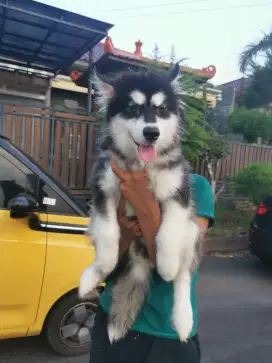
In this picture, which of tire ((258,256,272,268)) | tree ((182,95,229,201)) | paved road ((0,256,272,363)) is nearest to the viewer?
paved road ((0,256,272,363))

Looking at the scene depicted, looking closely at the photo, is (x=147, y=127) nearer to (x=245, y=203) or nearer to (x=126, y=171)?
(x=126, y=171)

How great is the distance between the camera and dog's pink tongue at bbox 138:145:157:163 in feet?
5.76

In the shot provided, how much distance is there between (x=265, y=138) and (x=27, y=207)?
9.76 metres

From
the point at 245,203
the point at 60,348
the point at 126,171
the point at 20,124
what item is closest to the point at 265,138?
the point at 245,203

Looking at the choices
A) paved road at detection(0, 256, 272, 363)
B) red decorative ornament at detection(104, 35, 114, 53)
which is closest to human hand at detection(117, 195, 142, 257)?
paved road at detection(0, 256, 272, 363)

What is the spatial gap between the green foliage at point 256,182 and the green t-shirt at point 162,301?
6410 millimetres

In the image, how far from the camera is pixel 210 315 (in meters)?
4.34

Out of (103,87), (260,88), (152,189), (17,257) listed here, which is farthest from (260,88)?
(152,189)

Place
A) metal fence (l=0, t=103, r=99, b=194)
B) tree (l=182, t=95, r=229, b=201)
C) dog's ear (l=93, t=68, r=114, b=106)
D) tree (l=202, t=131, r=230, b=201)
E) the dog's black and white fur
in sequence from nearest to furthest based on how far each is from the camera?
the dog's black and white fur
dog's ear (l=93, t=68, r=114, b=106)
tree (l=182, t=95, r=229, b=201)
metal fence (l=0, t=103, r=99, b=194)
tree (l=202, t=131, r=230, b=201)

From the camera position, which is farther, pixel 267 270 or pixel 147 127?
pixel 267 270

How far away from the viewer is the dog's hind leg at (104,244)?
1808 mm

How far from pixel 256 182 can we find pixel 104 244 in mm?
6738

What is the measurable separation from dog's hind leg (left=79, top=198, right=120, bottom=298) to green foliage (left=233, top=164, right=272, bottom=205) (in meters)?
6.63

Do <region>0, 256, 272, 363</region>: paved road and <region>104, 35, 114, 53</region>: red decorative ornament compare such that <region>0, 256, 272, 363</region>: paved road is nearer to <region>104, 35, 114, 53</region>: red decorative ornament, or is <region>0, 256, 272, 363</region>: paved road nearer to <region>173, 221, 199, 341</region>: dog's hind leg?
<region>173, 221, 199, 341</region>: dog's hind leg
